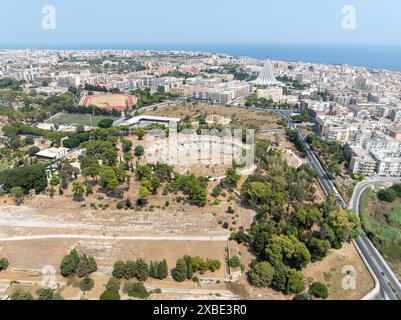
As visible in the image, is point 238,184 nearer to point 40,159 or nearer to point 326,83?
point 40,159

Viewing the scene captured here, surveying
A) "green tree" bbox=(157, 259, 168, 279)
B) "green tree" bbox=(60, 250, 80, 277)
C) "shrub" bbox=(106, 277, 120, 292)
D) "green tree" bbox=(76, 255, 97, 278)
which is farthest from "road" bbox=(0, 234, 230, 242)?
"shrub" bbox=(106, 277, 120, 292)

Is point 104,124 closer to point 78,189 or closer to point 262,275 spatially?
point 78,189

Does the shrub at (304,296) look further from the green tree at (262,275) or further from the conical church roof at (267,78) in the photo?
the conical church roof at (267,78)

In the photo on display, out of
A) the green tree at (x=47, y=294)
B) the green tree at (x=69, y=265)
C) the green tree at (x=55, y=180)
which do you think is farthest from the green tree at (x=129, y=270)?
the green tree at (x=55, y=180)

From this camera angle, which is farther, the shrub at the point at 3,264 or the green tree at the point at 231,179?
the green tree at the point at 231,179

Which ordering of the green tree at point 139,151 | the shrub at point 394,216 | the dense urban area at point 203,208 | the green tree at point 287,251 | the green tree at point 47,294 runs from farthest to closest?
the green tree at point 139,151 → the shrub at point 394,216 → the green tree at point 287,251 → the dense urban area at point 203,208 → the green tree at point 47,294

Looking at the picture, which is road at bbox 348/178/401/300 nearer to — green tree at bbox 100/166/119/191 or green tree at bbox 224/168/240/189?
green tree at bbox 224/168/240/189
